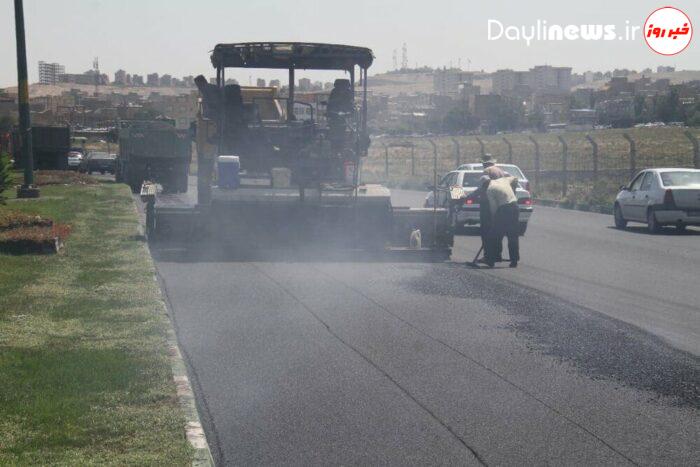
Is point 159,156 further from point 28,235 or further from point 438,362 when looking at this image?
point 438,362

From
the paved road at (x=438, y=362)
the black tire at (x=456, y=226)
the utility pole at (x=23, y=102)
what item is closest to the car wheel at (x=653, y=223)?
the black tire at (x=456, y=226)

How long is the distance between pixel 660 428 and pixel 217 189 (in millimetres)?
11671

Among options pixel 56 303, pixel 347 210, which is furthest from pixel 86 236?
pixel 56 303

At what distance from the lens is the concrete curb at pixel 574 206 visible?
115 ft

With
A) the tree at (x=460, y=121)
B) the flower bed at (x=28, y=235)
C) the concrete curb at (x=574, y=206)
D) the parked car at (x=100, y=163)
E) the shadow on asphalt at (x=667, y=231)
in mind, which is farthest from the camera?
the tree at (x=460, y=121)

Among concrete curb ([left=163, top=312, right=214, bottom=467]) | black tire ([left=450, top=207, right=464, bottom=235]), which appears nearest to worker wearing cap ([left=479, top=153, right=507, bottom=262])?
black tire ([left=450, top=207, right=464, bottom=235])

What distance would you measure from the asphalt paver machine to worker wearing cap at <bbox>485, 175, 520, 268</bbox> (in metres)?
1.14

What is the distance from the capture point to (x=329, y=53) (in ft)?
61.8

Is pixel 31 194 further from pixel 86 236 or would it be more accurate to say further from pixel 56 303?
pixel 56 303

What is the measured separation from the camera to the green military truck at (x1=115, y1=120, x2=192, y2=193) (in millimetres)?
42844

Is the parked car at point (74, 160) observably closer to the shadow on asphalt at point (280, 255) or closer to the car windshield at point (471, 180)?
the car windshield at point (471, 180)

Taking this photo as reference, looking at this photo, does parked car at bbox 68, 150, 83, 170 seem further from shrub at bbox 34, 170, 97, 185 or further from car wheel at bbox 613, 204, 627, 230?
car wheel at bbox 613, 204, 627, 230

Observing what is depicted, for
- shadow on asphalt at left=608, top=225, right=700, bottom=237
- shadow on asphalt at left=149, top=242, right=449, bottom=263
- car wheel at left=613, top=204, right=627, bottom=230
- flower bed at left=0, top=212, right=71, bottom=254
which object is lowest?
shadow on asphalt at left=608, top=225, right=700, bottom=237

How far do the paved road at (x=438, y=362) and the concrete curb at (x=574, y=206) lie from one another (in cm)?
1824
